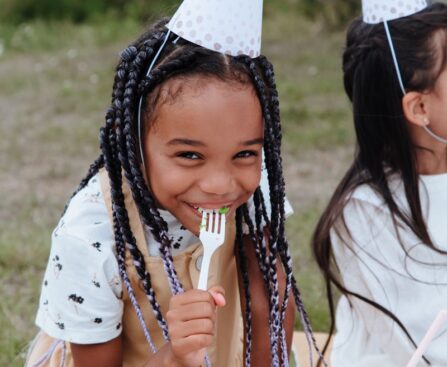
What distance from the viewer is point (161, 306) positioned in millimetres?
1436

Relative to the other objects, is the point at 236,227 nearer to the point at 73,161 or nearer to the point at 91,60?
the point at 73,161

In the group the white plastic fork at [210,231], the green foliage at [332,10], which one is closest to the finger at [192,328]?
the white plastic fork at [210,231]

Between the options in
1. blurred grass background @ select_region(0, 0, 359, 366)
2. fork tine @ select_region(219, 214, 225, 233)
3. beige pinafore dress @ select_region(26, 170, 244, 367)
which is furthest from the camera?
blurred grass background @ select_region(0, 0, 359, 366)

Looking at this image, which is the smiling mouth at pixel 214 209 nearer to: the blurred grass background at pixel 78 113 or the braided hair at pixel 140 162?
the braided hair at pixel 140 162

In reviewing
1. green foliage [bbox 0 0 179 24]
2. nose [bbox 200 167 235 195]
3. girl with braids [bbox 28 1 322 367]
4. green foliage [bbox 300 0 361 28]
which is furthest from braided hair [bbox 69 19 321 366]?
green foliage [bbox 0 0 179 24]

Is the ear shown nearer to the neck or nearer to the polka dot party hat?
the neck

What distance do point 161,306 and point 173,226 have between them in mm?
133

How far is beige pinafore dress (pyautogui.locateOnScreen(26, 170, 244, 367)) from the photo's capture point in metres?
1.39

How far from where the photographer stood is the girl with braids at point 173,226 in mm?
1220

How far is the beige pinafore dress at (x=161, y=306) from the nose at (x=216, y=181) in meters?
0.19

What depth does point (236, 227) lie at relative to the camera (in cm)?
146

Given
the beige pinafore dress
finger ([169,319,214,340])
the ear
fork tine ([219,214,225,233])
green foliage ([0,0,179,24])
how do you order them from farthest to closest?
green foliage ([0,0,179,24])
the ear
the beige pinafore dress
fork tine ([219,214,225,233])
finger ([169,319,214,340])

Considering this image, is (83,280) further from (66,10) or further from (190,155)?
(66,10)

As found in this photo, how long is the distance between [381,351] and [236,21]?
31.7 inches
